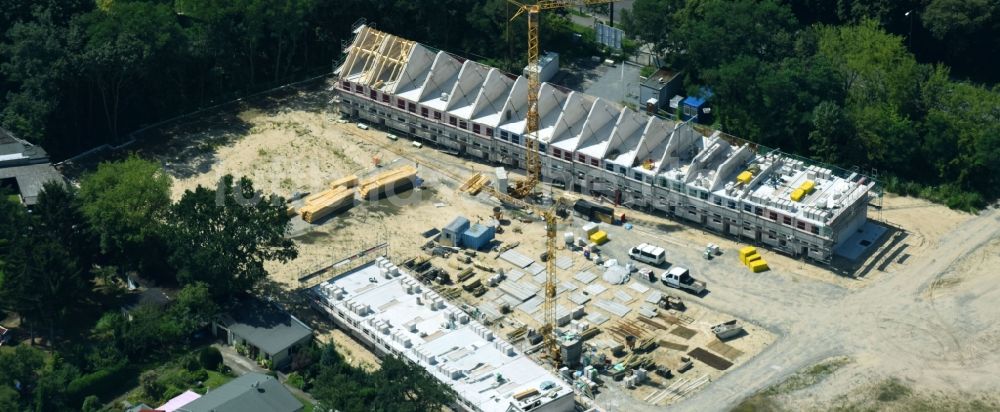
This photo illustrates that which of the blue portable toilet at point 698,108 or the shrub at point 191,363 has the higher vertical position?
the blue portable toilet at point 698,108

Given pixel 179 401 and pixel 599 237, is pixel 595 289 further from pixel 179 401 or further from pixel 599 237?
pixel 179 401

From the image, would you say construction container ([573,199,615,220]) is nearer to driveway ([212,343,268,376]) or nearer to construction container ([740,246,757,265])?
construction container ([740,246,757,265])

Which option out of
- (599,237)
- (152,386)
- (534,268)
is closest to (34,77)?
(152,386)

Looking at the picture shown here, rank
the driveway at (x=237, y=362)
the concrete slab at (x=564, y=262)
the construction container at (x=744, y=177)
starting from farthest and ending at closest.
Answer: the construction container at (x=744, y=177) → the concrete slab at (x=564, y=262) → the driveway at (x=237, y=362)

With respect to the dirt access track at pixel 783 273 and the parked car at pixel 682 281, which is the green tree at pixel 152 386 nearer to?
the dirt access track at pixel 783 273

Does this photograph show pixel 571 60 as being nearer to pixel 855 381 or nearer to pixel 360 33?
pixel 360 33

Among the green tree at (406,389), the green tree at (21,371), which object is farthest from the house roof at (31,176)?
the green tree at (406,389)

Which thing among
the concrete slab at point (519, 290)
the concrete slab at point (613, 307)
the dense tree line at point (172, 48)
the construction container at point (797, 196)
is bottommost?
the concrete slab at point (613, 307)
